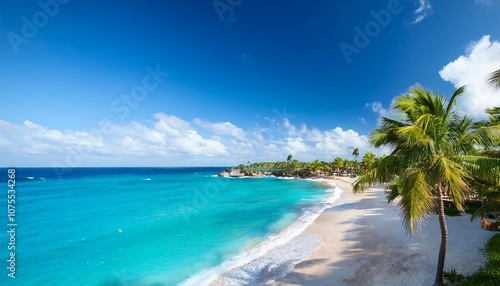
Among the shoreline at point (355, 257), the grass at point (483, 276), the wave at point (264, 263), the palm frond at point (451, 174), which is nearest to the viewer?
the palm frond at point (451, 174)

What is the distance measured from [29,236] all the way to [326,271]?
2332 cm

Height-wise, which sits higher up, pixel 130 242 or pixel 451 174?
pixel 451 174

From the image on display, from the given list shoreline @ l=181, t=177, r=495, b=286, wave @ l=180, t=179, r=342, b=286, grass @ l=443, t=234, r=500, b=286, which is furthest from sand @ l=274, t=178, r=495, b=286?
wave @ l=180, t=179, r=342, b=286

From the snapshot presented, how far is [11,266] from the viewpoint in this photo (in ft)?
42.3

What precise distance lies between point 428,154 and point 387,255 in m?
6.94

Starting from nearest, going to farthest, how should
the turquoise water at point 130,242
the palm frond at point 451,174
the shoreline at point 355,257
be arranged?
1. the palm frond at point 451,174
2. the shoreline at point 355,257
3. the turquoise water at point 130,242

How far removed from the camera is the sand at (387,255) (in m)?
8.59

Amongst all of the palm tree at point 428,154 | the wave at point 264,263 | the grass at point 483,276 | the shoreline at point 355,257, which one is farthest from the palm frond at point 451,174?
the wave at point 264,263

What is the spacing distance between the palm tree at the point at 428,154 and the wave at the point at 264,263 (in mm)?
5919

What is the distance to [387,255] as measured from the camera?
35.2 ft

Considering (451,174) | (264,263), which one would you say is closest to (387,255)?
(264,263)

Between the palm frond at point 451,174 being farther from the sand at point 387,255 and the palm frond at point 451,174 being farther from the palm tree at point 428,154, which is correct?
the sand at point 387,255

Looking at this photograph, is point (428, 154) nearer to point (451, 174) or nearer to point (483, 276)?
point (451, 174)

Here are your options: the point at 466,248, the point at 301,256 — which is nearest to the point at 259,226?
the point at 301,256
